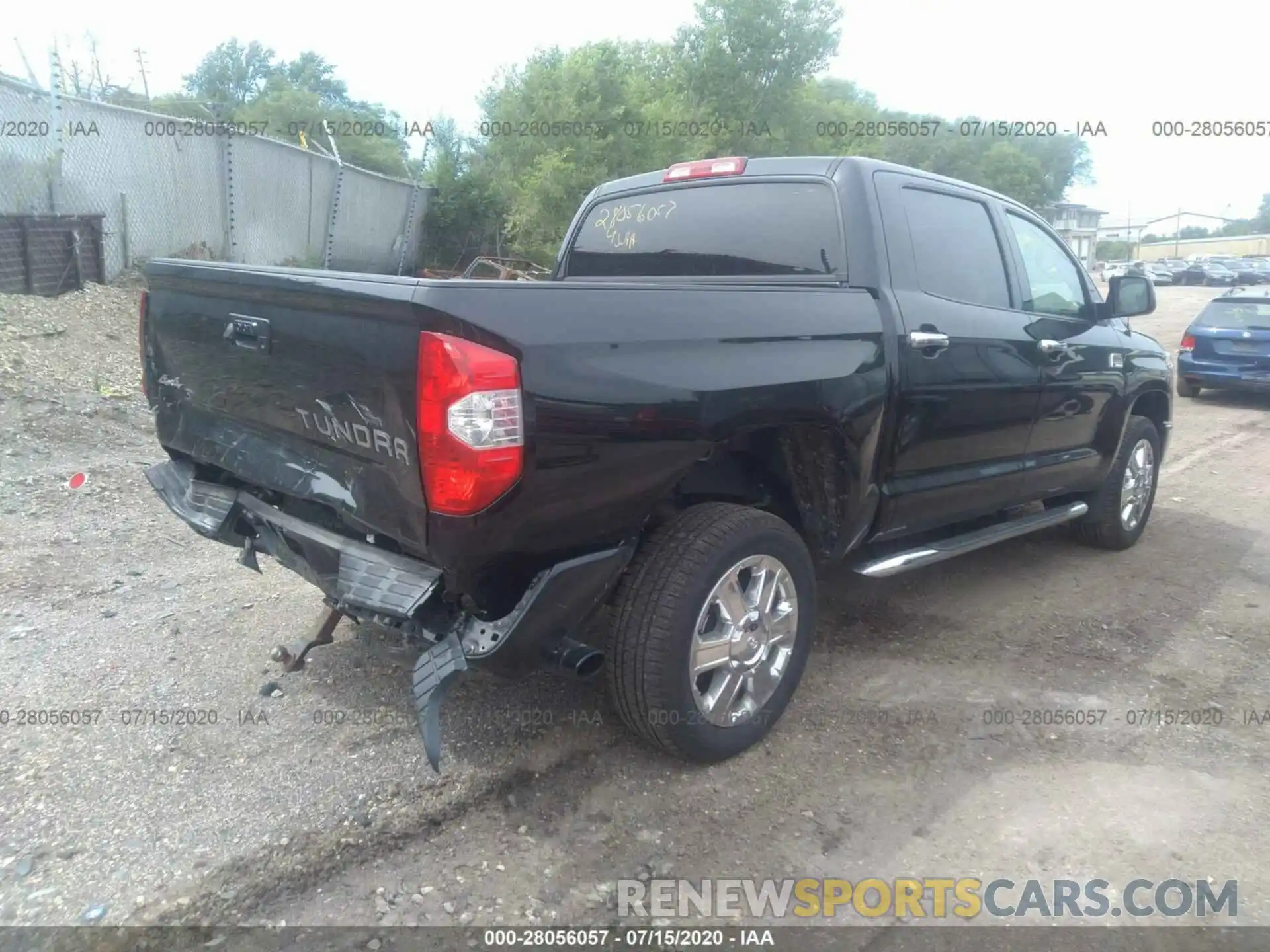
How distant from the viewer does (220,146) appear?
38.0 ft

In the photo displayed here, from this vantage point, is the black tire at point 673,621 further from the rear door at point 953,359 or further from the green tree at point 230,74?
the green tree at point 230,74

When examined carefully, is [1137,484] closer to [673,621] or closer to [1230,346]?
[673,621]

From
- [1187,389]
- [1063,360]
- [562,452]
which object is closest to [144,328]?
[562,452]

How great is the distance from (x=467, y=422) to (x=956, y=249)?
8.51 feet

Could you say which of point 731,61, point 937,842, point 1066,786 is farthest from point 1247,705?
point 731,61

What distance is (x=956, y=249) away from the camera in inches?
163

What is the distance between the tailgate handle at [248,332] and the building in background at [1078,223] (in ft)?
214

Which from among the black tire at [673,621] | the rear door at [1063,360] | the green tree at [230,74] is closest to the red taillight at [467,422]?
the black tire at [673,621]

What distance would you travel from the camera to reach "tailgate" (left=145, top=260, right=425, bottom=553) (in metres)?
2.56

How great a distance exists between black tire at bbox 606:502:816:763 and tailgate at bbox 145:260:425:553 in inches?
28.1

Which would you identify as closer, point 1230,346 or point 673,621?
point 673,621

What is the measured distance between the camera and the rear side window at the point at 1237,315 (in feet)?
39.3

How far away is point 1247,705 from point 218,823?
368cm

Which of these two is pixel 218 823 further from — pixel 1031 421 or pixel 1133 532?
pixel 1133 532
